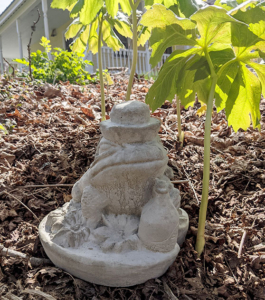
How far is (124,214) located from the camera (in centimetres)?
145

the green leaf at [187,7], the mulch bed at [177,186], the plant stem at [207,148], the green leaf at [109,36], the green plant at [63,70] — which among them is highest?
the green leaf at [109,36]

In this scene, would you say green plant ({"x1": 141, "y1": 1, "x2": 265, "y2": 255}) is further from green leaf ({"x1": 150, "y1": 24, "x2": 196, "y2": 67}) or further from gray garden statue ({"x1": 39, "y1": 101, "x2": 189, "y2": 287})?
gray garden statue ({"x1": 39, "y1": 101, "x2": 189, "y2": 287})

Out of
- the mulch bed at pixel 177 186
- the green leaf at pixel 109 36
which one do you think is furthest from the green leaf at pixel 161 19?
the green leaf at pixel 109 36

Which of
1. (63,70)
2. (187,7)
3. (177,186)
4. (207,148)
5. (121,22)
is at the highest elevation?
(121,22)

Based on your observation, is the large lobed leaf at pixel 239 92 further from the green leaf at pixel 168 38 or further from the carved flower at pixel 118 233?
the carved flower at pixel 118 233

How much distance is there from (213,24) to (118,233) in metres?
1.10

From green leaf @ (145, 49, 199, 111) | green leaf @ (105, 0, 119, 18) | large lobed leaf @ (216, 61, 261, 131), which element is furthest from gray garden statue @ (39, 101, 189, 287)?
green leaf @ (105, 0, 119, 18)

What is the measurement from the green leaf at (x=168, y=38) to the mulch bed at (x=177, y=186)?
3.60 feet

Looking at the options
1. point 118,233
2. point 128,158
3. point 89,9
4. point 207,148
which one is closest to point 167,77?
point 207,148

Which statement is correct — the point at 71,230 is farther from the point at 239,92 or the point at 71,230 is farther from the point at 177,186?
the point at 239,92

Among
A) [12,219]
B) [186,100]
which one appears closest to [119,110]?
[186,100]

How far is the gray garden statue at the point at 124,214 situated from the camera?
1273mm

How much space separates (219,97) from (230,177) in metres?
0.77

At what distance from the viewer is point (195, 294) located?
139 cm
